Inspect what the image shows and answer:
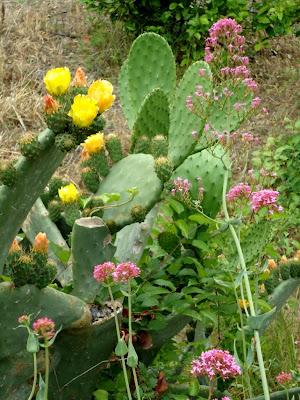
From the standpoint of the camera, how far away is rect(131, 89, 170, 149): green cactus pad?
257cm

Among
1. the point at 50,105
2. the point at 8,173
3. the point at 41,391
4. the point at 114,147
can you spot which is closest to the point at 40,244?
the point at 8,173

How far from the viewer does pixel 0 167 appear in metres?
1.96

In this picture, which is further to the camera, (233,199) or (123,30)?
(123,30)

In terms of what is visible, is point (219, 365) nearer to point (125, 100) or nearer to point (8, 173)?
point (8, 173)

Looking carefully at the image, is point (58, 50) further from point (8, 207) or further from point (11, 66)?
point (8, 207)

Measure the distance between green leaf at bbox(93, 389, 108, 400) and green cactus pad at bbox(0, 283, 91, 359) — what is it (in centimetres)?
30

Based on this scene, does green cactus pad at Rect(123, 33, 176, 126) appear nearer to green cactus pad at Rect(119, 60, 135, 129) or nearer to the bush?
green cactus pad at Rect(119, 60, 135, 129)

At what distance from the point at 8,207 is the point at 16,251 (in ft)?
0.35

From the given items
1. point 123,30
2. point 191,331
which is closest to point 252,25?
point 123,30

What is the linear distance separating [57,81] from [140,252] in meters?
0.67

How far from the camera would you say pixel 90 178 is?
257cm

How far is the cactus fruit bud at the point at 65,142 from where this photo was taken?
179 cm

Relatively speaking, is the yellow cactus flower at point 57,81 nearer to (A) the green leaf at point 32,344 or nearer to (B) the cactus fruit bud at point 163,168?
(B) the cactus fruit bud at point 163,168

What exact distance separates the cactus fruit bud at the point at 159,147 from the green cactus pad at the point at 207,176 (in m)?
0.24
